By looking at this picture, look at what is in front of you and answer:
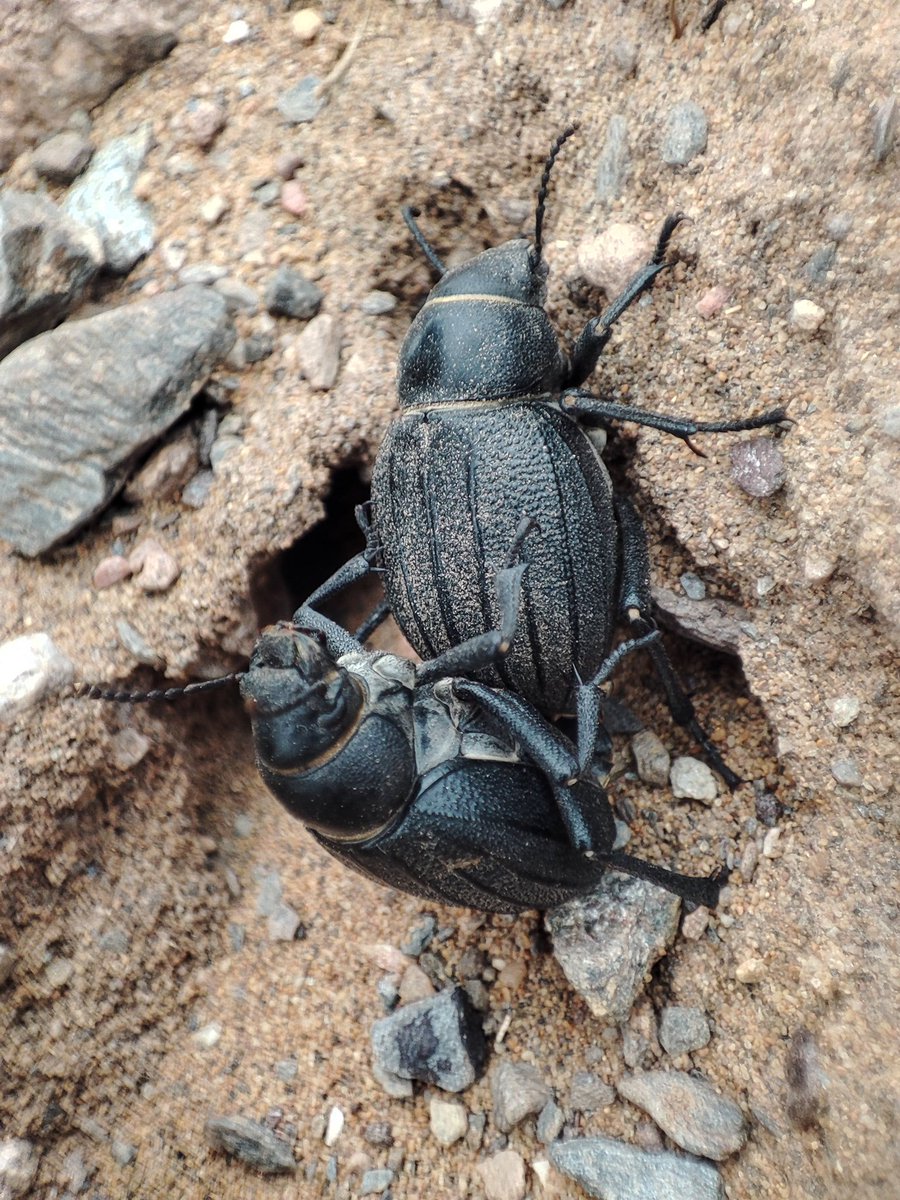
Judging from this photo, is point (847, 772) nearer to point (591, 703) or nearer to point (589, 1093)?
point (591, 703)

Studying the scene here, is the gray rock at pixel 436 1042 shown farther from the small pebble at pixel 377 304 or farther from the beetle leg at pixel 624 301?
the small pebble at pixel 377 304

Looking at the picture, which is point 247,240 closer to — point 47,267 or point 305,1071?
point 47,267

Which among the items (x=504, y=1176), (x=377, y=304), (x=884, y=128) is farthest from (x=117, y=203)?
(x=504, y=1176)

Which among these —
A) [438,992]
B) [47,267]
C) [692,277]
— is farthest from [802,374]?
[47,267]

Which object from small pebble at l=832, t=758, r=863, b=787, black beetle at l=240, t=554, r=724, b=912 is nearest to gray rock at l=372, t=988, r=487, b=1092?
black beetle at l=240, t=554, r=724, b=912

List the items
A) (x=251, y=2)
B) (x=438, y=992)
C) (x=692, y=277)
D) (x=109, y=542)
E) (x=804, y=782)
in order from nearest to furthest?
1. (x=804, y=782)
2. (x=692, y=277)
3. (x=438, y=992)
4. (x=109, y=542)
5. (x=251, y=2)

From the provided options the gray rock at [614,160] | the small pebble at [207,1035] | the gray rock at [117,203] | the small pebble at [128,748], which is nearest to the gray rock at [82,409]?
the gray rock at [117,203]
